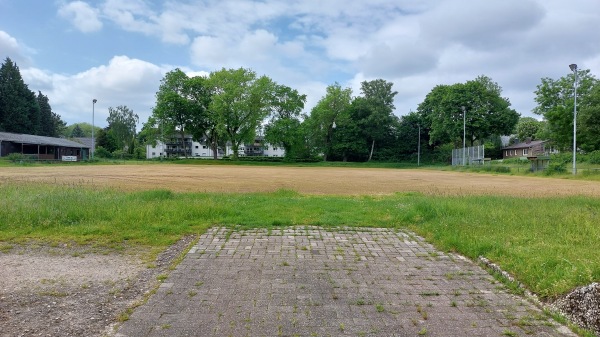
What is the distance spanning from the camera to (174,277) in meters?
4.38

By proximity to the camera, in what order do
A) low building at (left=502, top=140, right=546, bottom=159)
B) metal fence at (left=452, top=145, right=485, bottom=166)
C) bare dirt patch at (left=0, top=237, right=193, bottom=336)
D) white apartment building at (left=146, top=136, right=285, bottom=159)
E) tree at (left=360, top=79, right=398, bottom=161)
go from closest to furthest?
bare dirt patch at (left=0, top=237, right=193, bottom=336), metal fence at (left=452, top=145, right=485, bottom=166), tree at (left=360, top=79, right=398, bottom=161), low building at (left=502, top=140, right=546, bottom=159), white apartment building at (left=146, top=136, right=285, bottom=159)

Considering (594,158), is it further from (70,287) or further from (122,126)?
(122,126)

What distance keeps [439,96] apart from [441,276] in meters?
66.8

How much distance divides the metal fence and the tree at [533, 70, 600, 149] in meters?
8.29

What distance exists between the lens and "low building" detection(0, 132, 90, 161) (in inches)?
2083

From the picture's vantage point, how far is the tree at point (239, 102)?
6662 centimetres

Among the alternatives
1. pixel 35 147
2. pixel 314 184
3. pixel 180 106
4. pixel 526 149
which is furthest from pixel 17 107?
pixel 526 149

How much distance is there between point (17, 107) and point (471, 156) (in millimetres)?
78143

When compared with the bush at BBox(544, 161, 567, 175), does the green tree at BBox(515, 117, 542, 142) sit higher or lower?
higher

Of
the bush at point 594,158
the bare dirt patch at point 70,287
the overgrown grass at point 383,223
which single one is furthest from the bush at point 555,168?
the bare dirt patch at point 70,287

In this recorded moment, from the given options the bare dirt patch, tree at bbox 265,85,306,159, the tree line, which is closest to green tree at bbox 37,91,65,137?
the tree line

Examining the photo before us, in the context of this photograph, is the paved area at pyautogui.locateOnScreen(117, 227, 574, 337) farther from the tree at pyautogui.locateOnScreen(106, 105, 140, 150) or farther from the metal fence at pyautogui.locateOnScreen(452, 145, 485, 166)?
the tree at pyautogui.locateOnScreen(106, 105, 140, 150)

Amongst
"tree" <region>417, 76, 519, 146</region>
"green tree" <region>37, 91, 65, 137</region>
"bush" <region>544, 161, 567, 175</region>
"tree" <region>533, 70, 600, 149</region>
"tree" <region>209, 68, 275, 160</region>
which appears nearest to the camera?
"bush" <region>544, 161, 567, 175</region>

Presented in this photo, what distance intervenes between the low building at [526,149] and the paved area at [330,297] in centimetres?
8165
